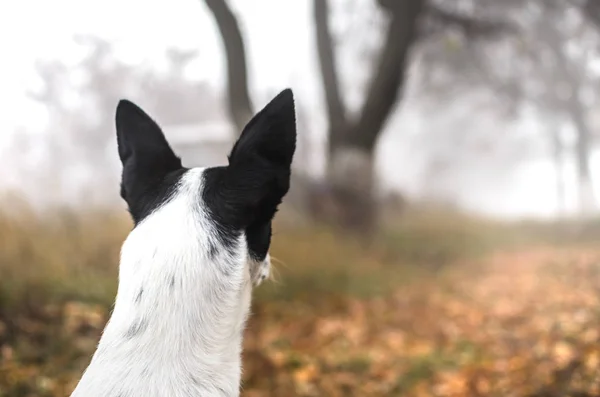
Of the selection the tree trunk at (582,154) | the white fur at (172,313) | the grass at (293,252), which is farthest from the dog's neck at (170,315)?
the tree trunk at (582,154)

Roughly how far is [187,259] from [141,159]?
294 millimetres

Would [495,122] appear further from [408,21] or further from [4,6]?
[4,6]

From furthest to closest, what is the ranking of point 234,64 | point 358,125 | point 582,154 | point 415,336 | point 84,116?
point 358,125, point 582,154, point 234,64, point 415,336, point 84,116

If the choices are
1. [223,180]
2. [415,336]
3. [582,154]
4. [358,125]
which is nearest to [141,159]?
[223,180]

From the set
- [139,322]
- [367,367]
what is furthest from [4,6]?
[367,367]

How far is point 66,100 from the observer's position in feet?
8.89

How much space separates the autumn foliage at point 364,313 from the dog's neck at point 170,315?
1164mm

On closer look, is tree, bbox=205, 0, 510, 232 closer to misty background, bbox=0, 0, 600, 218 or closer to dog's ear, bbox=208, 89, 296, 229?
misty background, bbox=0, 0, 600, 218

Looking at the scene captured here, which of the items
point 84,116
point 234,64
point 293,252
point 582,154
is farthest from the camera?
point 582,154

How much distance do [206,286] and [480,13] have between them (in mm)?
3546

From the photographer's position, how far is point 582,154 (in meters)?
3.70

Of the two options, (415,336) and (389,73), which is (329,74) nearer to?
(389,73)

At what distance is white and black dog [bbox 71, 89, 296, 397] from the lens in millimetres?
1032

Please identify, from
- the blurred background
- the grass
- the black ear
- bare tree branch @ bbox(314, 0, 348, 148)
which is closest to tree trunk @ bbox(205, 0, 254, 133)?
the blurred background
